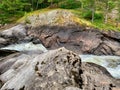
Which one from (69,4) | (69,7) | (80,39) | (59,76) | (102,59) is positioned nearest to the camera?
(59,76)

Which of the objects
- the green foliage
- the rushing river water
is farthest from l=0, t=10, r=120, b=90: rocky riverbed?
the green foliage

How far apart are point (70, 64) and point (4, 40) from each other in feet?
90.2

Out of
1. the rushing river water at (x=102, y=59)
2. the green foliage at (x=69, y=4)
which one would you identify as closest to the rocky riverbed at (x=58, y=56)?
the rushing river water at (x=102, y=59)

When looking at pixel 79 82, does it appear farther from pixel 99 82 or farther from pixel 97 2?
pixel 97 2

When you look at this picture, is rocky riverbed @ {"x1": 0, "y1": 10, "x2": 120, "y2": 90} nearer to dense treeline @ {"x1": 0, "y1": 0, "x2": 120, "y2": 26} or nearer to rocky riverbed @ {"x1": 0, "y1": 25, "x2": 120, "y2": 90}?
rocky riverbed @ {"x1": 0, "y1": 25, "x2": 120, "y2": 90}

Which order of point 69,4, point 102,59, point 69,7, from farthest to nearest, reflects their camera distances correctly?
point 69,4 → point 69,7 → point 102,59

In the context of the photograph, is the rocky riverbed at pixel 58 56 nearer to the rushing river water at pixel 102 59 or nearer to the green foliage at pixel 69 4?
the rushing river water at pixel 102 59

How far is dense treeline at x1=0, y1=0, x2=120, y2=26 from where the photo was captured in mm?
46844

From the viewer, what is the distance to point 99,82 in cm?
1639

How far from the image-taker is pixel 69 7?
55312 millimetres

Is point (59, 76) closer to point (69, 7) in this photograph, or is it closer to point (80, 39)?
point (80, 39)

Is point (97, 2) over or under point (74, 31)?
over

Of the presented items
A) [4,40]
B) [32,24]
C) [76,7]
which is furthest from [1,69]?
[76,7]

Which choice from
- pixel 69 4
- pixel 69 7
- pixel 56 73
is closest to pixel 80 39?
pixel 69 7
